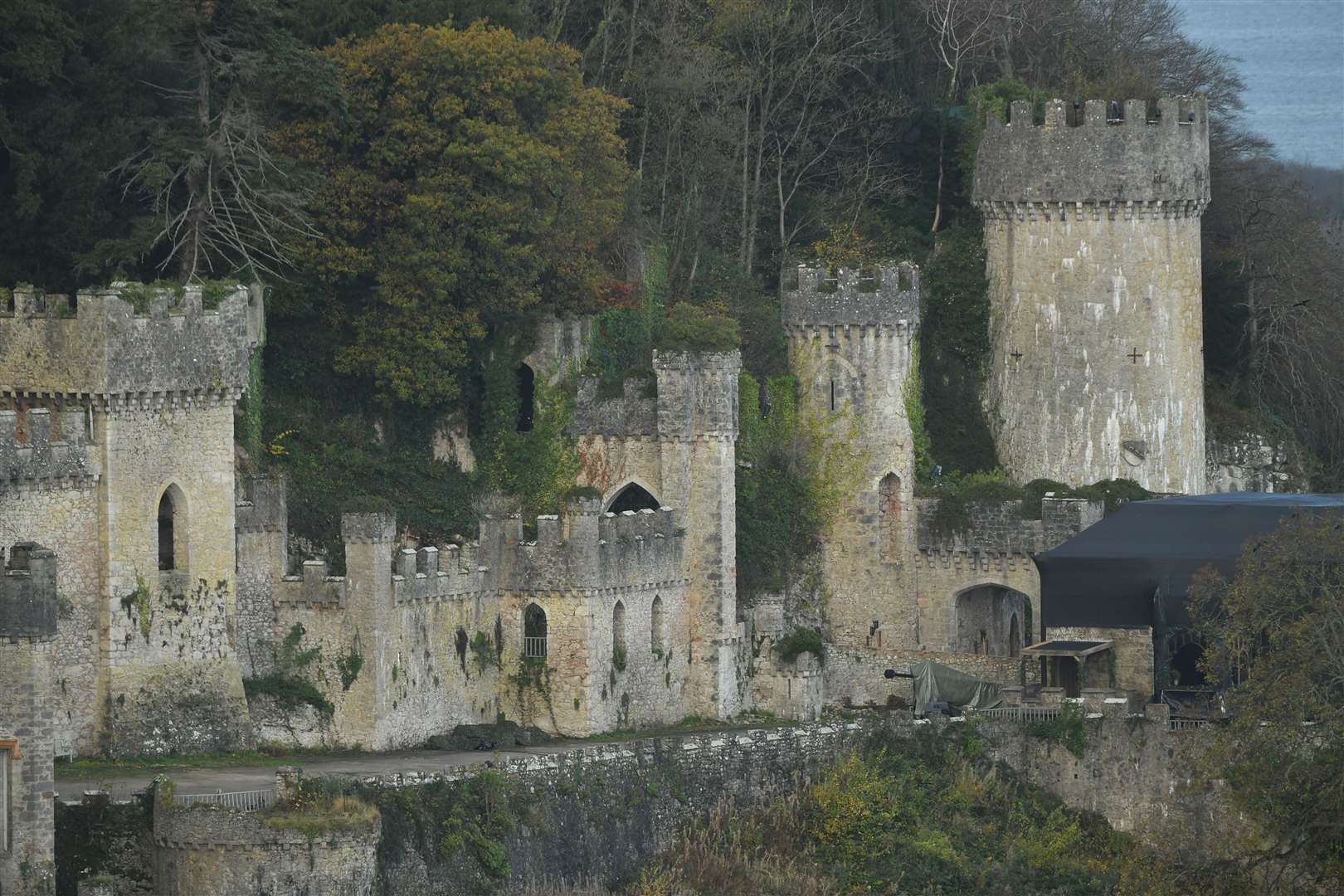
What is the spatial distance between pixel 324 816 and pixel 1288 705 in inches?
611

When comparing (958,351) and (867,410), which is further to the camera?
(958,351)

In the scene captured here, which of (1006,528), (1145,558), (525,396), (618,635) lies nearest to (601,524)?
(618,635)

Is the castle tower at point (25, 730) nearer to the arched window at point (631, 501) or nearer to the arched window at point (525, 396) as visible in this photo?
the arched window at point (525, 396)

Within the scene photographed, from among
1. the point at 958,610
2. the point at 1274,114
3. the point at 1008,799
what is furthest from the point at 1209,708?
the point at 1274,114

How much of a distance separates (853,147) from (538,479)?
44.4 feet

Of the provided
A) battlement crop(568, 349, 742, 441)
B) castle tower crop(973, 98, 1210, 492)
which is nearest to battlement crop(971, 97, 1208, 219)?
castle tower crop(973, 98, 1210, 492)

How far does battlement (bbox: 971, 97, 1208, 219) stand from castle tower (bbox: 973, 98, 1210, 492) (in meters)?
0.02

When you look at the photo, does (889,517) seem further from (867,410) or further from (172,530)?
(172,530)

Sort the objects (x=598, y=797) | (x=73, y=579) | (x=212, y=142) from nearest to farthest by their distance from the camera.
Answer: (x=73, y=579) → (x=598, y=797) → (x=212, y=142)

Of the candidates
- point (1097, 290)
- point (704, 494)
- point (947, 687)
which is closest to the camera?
point (704, 494)

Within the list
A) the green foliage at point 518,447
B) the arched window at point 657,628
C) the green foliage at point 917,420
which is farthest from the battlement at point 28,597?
the green foliage at point 917,420

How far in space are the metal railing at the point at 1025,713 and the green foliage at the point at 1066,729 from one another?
0.07 metres

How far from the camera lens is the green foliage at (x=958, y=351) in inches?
3260

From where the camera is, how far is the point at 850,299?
257 ft
